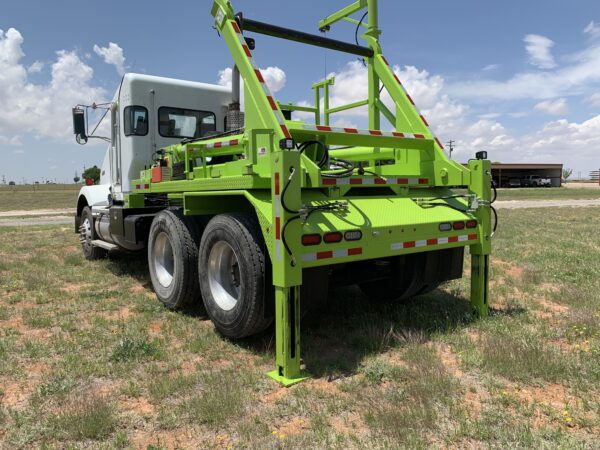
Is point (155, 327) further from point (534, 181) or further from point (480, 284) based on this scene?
point (534, 181)

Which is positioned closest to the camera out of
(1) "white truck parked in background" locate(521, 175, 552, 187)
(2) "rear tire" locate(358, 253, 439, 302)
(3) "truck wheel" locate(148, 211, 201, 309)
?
(2) "rear tire" locate(358, 253, 439, 302)

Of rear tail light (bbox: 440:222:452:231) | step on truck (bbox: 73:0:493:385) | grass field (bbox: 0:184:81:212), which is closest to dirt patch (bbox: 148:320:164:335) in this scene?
step on truck (bbox: 73:0:493:385)

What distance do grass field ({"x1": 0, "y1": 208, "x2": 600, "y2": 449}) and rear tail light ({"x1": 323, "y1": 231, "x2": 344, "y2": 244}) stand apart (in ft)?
3.07

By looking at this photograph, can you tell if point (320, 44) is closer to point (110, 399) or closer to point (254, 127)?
point (254, 127)

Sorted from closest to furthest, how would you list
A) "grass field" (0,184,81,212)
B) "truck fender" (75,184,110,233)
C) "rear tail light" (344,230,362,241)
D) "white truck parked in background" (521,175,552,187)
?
"rear tail light" (344,230,362,241) → "truck fender" (75,184,110,233) → "grass field" (0,184,81,212) → "white truck parked in background" (521,175,552,187)

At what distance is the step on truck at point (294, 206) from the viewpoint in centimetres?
341

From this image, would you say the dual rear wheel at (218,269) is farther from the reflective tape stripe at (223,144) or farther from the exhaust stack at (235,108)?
the exhaust stack at (235,108)

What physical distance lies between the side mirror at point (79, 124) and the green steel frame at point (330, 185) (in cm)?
243

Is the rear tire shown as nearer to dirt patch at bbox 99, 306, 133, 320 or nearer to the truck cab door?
dirt patch at bbox 99, 306, 133, 320

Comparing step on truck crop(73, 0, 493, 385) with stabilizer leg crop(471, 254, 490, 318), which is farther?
stabilizer leg crop(471, 254, 490, 318)

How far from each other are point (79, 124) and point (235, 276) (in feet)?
14.4

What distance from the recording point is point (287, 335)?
132 inches

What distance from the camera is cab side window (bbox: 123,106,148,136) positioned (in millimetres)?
6594

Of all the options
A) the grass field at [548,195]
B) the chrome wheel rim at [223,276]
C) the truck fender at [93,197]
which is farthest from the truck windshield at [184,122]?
the grass field at [548,195]
